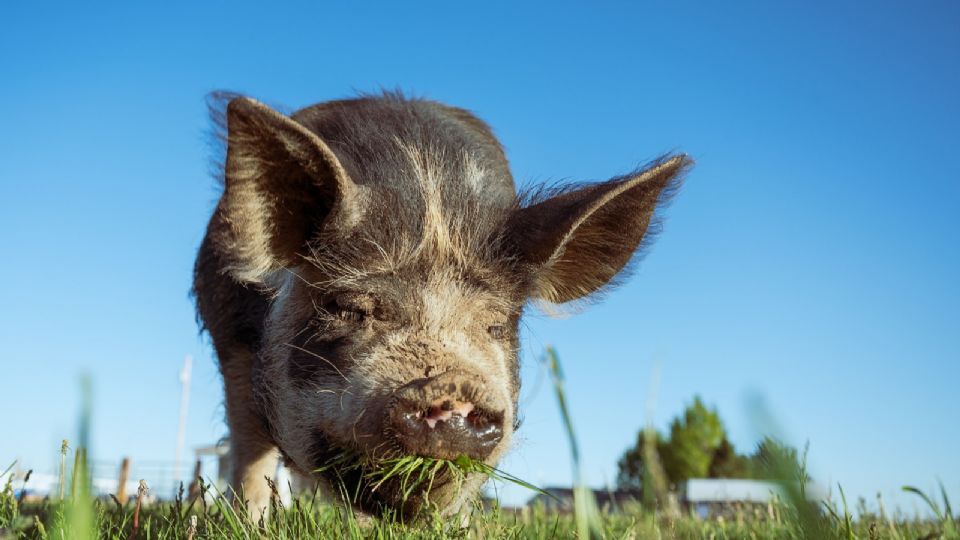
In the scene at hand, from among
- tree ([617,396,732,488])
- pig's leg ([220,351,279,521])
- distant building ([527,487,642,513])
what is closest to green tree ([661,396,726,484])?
tree ([617,396,732,488])

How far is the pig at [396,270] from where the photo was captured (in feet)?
11.1

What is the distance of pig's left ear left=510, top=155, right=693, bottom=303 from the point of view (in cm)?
411

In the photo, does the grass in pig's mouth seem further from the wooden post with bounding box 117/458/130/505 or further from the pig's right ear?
the wooden post with bounding box 117/458/130/505

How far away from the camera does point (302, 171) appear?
404 cm

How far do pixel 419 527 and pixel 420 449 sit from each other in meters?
0.33

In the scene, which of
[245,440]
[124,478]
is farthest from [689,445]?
[245,440]

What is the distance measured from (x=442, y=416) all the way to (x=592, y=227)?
68.1 inches

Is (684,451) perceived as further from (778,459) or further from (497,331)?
(778,459)

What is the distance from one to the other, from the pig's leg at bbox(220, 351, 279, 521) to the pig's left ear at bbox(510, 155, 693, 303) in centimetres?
207

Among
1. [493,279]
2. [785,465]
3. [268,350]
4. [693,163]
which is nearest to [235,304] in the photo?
[268,350]

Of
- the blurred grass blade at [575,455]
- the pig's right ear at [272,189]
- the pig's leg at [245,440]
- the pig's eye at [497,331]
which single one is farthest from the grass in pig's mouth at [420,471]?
the pig's leg at [245,440]

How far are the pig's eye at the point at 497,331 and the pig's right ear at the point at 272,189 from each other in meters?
0.91

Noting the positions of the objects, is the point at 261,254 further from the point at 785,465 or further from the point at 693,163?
the point at 785,465

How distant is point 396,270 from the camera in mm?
3881
